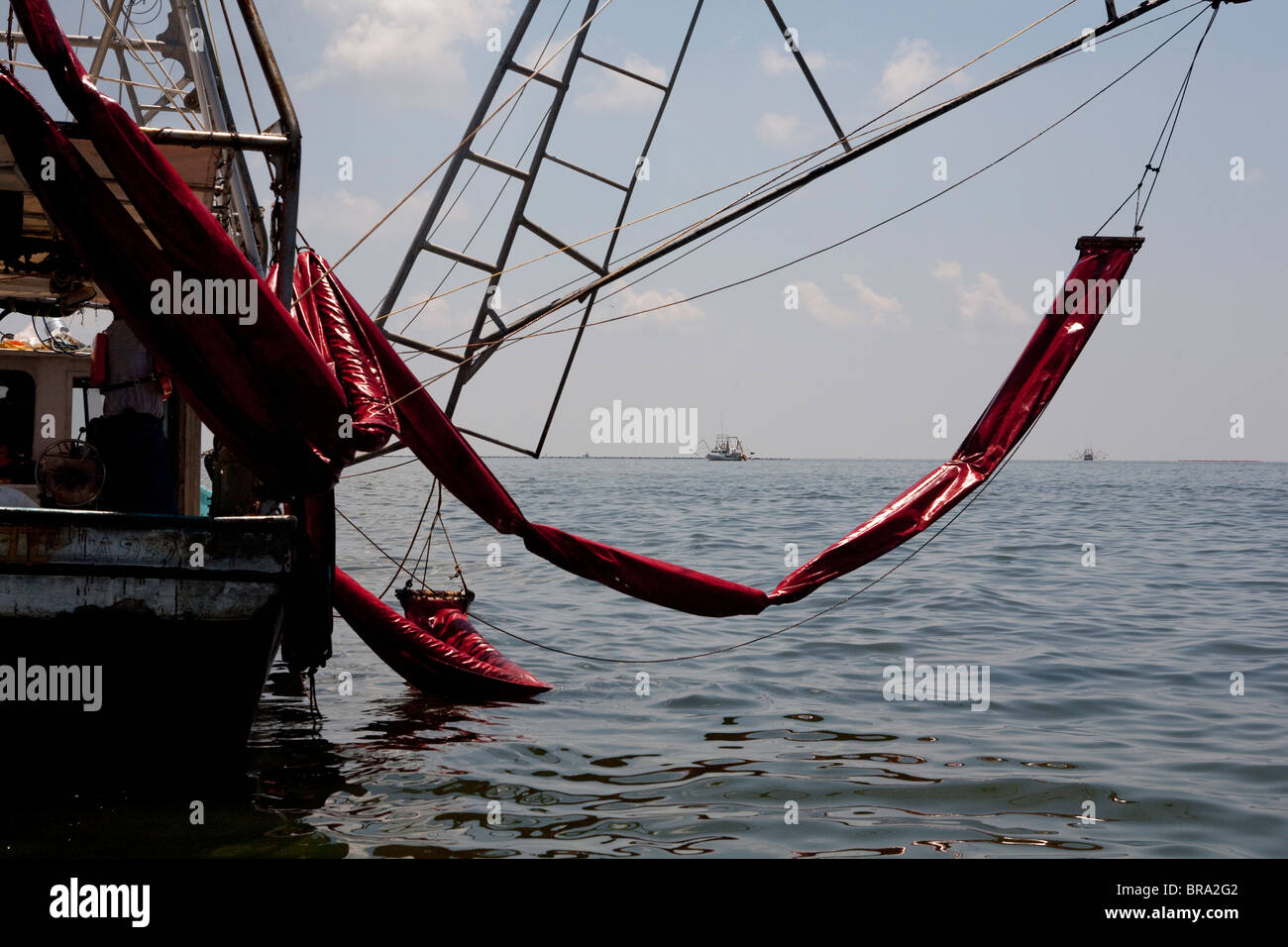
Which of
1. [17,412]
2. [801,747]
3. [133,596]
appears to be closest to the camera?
[133,596]

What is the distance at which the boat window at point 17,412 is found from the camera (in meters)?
9.38

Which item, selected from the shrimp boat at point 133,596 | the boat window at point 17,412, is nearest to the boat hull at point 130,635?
the shrimp boat at point 133,596

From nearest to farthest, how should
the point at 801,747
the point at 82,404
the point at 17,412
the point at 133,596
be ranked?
the point at 133,596 → the point at 801,747 → the point at 17,412 → the point at 82,404

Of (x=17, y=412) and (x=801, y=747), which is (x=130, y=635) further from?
(x=801, y=747)

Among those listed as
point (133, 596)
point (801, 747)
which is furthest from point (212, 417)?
point (801, 747)

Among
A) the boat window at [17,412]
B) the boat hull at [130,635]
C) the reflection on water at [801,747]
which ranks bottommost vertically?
the reflection on water at [801,747]

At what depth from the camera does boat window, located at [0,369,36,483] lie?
9.38 m

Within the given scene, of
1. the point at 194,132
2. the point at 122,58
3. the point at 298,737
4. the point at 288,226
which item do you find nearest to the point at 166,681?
the point at 298,737

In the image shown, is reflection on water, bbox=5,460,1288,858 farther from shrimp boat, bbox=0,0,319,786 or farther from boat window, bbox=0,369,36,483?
boat window, bbox=0,369,36,483

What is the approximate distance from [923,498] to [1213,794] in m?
2.78

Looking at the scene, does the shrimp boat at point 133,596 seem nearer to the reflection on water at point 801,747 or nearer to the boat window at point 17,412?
the reflection on water at point 801,747

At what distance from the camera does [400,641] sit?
9883 mm

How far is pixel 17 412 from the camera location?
9.43 meters
